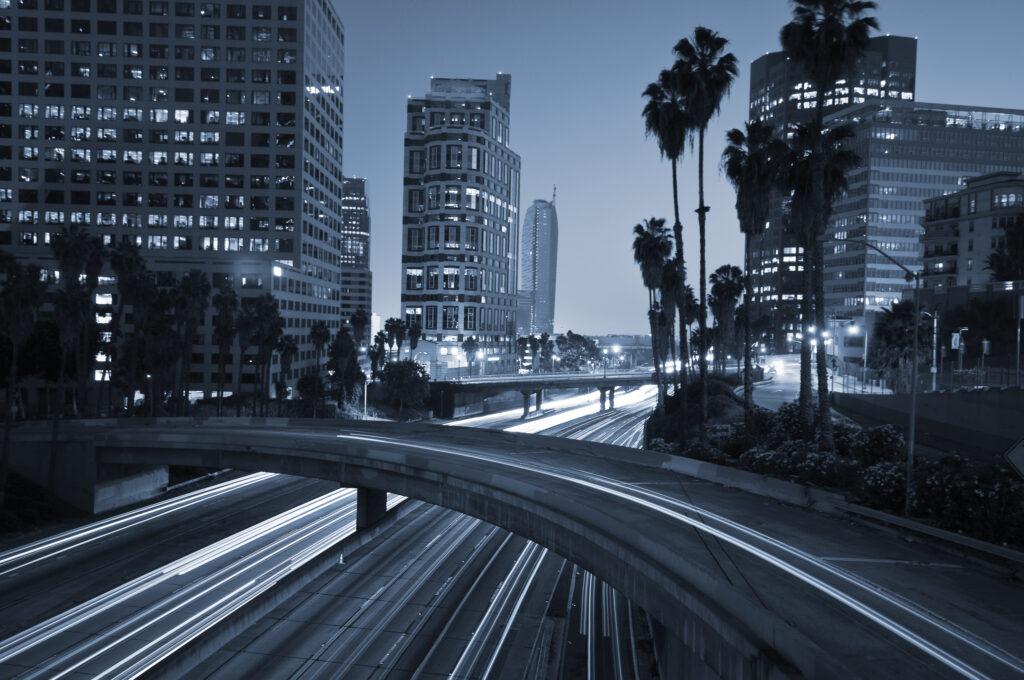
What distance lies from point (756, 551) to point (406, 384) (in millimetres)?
75547

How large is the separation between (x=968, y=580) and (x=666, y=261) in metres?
59.1

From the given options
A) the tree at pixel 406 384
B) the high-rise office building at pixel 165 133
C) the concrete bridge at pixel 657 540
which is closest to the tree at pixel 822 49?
the concrete bridge at pixel 657 540

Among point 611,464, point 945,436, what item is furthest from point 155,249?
point 945,436

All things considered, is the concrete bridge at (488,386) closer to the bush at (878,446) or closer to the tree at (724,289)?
the tree at (724,289)

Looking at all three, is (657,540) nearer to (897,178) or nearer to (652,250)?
(652,250)

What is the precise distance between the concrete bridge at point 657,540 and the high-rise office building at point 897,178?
129089mm

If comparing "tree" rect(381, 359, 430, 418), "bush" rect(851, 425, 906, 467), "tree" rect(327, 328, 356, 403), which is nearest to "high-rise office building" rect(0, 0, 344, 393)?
"tree" rect(327, 328, 356, 403)

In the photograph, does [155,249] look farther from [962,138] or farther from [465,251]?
[962,138]

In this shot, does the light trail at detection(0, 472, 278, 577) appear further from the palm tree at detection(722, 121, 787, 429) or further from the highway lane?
the palm tree at detection(722, 121, 787, 429)

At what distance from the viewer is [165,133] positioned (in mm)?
99125

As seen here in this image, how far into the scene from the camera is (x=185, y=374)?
219 ft

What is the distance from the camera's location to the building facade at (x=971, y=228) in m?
79.7

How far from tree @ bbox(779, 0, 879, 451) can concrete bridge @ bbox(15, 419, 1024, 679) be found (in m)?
9.83

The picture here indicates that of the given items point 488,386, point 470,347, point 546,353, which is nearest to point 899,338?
point 488,386
